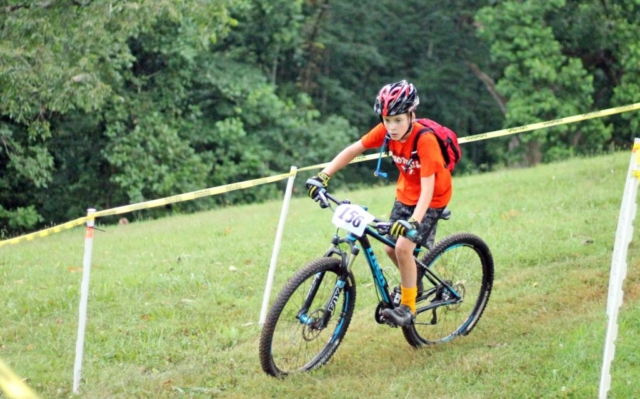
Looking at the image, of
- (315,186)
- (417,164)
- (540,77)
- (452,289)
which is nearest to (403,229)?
(417,164)

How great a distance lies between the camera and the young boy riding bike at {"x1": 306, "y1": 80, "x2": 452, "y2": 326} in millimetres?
5809

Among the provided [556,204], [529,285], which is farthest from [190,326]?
[556,204]

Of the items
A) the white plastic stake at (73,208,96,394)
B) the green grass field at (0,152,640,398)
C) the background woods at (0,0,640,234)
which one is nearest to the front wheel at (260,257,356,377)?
the green grass field at (0,152,640,398)

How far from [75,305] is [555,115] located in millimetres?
24419

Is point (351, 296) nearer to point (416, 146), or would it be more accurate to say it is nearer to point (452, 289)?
point (452, 289)

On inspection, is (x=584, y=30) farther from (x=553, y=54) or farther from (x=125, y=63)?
(x=125, y=63)

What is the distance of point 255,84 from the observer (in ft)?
90.8

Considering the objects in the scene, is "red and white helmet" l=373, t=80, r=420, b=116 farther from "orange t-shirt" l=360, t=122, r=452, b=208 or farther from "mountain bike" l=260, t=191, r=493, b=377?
"mountain bike" l=260, t=191, r=493, b=377

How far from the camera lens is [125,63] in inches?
905

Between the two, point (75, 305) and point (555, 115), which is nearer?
point (75, 305)

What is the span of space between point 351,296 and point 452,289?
40.5 inches

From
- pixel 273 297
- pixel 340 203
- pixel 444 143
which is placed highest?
pixel 444 143

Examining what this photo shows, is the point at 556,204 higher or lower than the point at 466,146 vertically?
higher

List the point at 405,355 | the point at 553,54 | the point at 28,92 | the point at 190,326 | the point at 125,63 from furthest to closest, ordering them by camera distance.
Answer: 1. the point at 553,54
2. the point at 125,63
3. the point at 28,92
4. the point at 190,326
5. the point at 405,355
